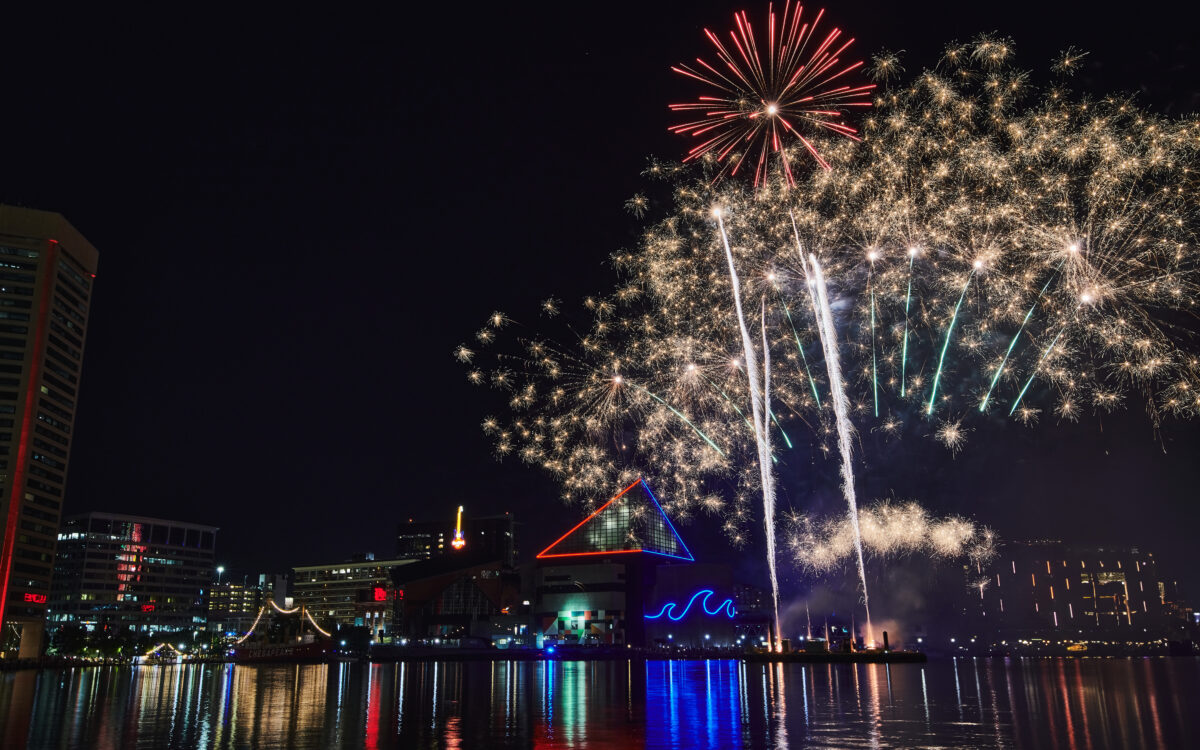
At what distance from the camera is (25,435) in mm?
112250

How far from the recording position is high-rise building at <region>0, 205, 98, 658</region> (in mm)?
109938

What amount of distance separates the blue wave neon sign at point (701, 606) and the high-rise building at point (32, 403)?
89.6 m

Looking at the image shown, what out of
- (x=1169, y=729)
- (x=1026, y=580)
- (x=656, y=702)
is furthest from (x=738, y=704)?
(x=1026, y=580)

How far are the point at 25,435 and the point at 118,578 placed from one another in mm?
87737

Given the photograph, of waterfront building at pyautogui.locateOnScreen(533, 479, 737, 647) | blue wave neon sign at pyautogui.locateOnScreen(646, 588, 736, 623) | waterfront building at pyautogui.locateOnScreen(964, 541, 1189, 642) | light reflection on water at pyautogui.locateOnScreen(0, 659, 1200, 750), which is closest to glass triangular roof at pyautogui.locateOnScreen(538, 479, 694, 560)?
waterfront building at pyautogui.locateOnScreen(533, 479, 737, 647)

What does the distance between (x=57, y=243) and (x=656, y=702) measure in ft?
414

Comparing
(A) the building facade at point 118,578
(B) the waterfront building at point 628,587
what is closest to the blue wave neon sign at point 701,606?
(B) the waterfront building at point 628,587

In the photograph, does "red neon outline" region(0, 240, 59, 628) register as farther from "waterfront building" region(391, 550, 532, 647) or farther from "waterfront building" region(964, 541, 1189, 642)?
"waterfront building" region(964, 541, 1189, 642)

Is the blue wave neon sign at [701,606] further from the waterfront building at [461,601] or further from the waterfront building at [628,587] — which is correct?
the waterfront building at [461,601]

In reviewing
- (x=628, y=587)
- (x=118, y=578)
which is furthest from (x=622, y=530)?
(x=118, y=578)

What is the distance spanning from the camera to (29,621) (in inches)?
4338

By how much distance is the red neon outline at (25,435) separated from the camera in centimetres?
10775

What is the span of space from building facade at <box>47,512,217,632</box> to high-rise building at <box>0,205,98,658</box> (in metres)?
68.2

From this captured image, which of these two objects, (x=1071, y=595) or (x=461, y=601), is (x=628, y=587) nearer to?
(x=461, y=601)
